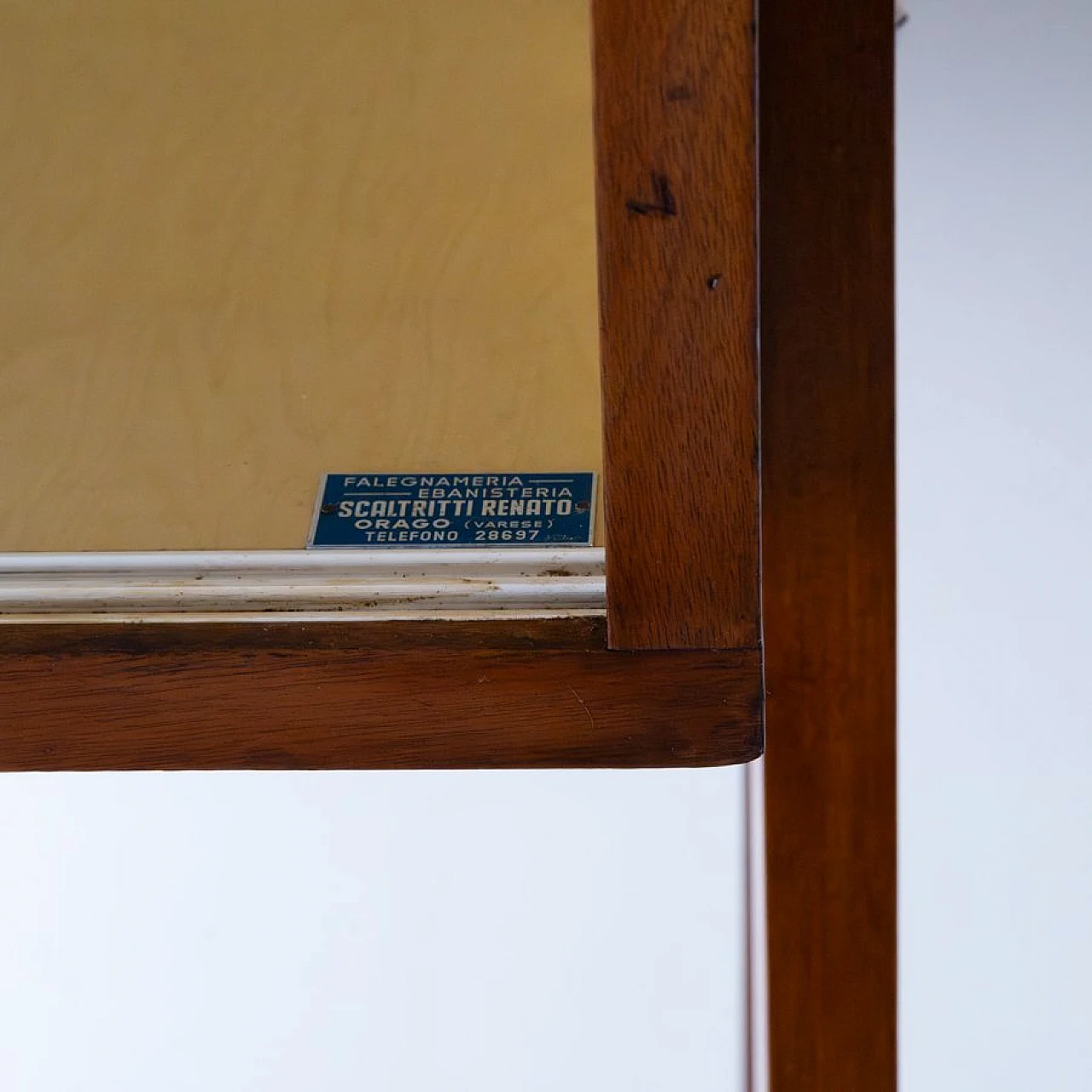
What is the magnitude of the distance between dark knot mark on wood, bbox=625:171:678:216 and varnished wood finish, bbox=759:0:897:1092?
36 cm

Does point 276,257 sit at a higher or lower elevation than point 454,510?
higher

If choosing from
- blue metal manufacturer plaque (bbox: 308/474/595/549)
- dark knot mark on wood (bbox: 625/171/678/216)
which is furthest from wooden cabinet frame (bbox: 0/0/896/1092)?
blue metal manufacturer plaque (bbox: 308/474/595/549)

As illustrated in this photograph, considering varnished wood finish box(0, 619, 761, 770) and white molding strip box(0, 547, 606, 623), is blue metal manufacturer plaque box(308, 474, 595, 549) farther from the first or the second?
varnished wood finish box(0, 619, 761, 770)

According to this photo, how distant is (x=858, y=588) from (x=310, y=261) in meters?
0.42

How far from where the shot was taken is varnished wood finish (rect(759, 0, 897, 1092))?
717 mm

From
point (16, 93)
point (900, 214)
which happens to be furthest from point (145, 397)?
point (900, 214)

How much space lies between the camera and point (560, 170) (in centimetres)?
83

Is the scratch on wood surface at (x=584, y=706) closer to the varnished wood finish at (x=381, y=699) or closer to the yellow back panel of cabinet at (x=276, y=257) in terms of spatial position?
the varnished wood finish at (x=381, y=699)

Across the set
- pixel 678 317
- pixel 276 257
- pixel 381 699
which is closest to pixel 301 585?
pixel 381 699

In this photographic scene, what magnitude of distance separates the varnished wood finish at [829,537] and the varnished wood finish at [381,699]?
12.1 inches

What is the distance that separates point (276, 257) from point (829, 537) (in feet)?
1.35

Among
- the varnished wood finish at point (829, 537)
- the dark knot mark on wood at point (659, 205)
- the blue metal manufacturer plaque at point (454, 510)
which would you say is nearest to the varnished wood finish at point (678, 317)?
the dark knot mark on wood at point (659, 205)

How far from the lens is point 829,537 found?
2.44 feet

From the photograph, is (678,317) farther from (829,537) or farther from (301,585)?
(829,537)
